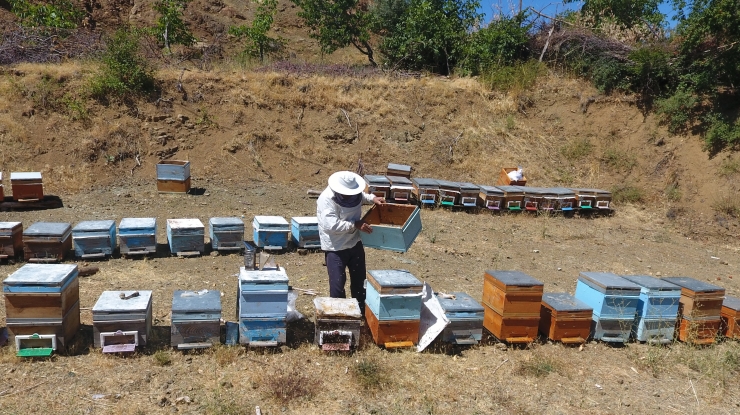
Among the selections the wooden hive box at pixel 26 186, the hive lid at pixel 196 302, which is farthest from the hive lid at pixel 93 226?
the wooden hive box at pixel 26 186

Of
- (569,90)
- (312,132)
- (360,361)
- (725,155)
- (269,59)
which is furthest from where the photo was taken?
(269,59)

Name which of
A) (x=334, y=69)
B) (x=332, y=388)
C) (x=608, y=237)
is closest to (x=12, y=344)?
(x=332, y=388)

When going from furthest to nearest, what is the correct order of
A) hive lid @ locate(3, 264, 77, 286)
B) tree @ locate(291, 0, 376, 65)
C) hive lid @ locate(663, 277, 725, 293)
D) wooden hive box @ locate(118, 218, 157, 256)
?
tree @ locate(291, 0, 376, 65), wooden hive box @ locate(118, 218, 157, 256), hive lid @ locate(663, 277, 725, 293), hive lid @ locate(3, 264, 77, 286)

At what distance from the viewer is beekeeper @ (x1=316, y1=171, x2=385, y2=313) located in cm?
525

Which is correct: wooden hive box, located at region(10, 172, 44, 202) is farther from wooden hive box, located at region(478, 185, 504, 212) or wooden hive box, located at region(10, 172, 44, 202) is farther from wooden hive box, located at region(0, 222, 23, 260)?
wooden hive box, located at region(478, 185, 504, 212)

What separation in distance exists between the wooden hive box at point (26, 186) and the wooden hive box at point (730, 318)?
433 inches

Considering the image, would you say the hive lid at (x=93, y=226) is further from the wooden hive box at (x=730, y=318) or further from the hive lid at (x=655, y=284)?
the wooden hive box at (x=730, y=318)

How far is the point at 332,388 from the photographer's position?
455cm

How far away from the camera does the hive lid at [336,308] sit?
4926 mm

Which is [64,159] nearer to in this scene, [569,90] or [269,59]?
[269,59]

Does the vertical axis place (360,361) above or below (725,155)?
below

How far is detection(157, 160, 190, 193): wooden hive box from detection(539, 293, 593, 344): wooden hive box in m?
8.09

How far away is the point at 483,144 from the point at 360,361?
1127 centimetres

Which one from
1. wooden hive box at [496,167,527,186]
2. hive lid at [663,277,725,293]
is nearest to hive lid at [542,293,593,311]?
hive lid at [663,277,725,293]
